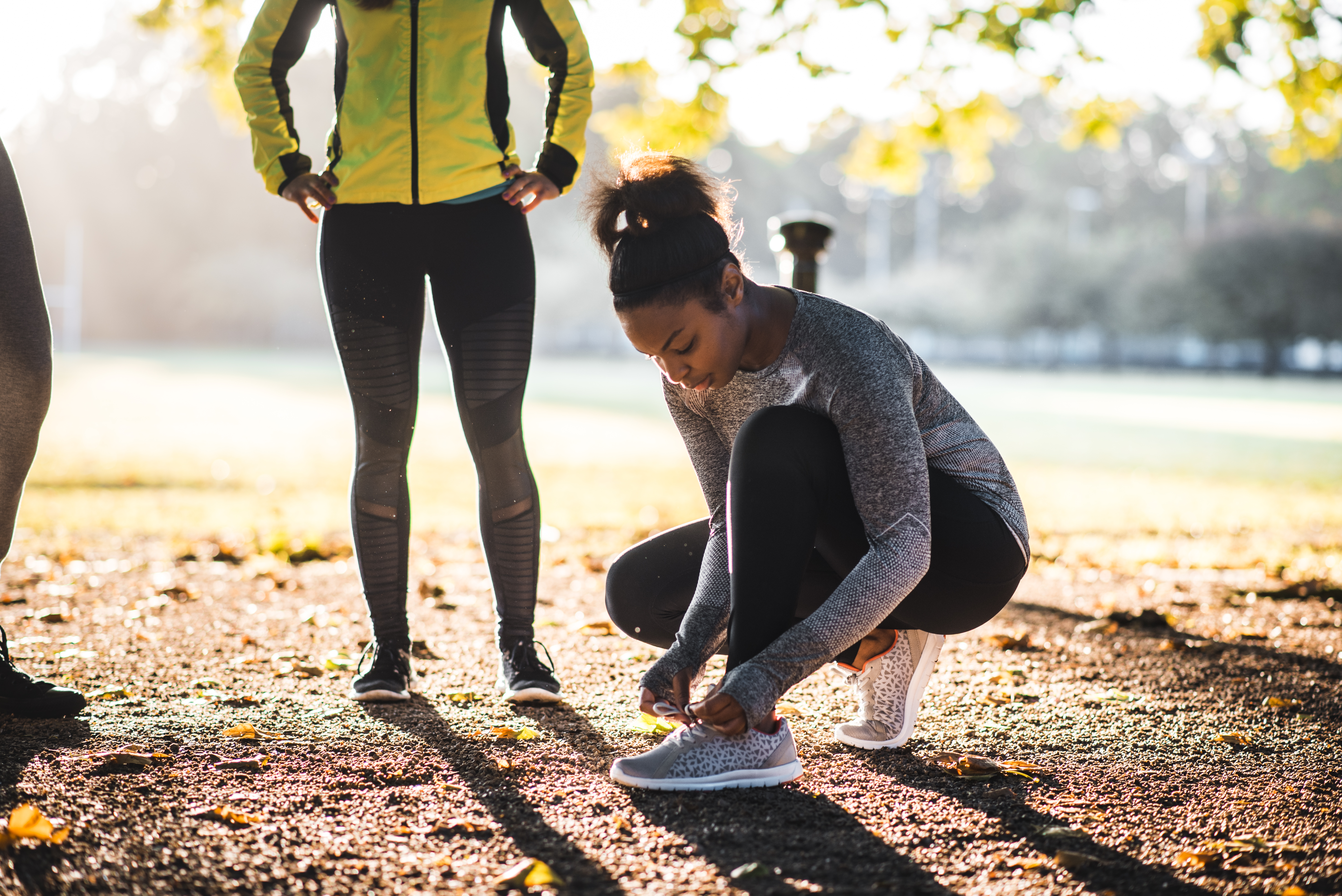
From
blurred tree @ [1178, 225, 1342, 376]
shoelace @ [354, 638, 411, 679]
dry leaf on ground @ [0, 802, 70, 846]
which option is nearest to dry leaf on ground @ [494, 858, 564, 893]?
dry leaf on ground @ [0, 802, 70, 846]

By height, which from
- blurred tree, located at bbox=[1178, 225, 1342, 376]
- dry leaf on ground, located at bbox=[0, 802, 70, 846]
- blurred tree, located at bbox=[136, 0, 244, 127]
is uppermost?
blurred tree, located at bbox=[1178, 225, 1342, 376]

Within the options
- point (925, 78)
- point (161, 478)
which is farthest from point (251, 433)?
point (925, 78)

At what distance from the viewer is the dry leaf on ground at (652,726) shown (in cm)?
279

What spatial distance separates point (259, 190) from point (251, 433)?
4489 cm

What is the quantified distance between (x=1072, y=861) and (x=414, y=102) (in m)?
2.25

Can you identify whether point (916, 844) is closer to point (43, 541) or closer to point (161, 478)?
point (43, 541)

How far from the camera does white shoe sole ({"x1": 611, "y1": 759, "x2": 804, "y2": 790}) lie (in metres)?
2.27

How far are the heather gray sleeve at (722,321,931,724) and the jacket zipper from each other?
1.24 m

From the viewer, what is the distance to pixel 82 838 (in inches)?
79.3

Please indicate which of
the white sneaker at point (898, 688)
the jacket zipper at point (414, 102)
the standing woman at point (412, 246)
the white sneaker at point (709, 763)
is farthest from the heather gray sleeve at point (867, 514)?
the jacket zipper at point (414, 102)

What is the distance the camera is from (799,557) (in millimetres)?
2193

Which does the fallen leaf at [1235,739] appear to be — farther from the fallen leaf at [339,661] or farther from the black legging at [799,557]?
the fallen leaf at [339,661]

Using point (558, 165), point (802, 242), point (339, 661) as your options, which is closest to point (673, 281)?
point (558, 165)

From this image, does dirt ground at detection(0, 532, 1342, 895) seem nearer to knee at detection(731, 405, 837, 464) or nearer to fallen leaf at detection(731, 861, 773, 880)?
fallen leaf at detection(731, 861, 773, 880)
